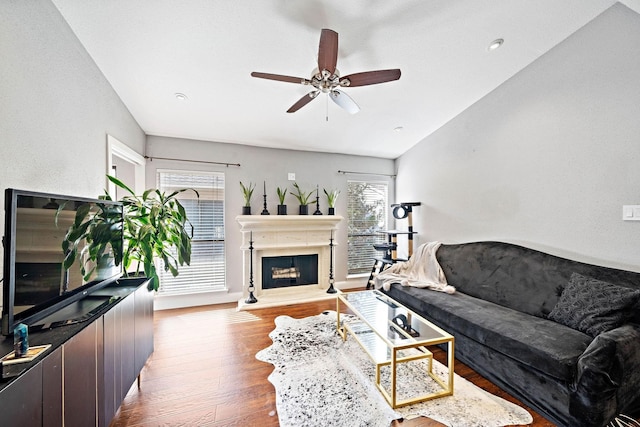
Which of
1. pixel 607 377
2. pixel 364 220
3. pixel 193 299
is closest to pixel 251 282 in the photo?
pixel 193 299

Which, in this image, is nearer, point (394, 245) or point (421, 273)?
point (421, 273)

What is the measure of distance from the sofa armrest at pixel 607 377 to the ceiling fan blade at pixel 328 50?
2.45 meters

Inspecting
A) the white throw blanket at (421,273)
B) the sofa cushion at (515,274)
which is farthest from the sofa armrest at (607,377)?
the white throw blanket at (421,273)

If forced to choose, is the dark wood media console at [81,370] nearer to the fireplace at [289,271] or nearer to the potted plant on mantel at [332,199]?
the fireplace at [289,271]

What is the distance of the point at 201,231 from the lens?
12.0 ft

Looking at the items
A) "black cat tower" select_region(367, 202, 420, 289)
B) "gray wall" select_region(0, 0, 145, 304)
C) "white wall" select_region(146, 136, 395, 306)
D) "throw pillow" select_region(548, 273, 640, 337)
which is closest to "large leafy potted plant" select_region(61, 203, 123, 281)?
"gray wall" select_region(0, 0, 145, 304)

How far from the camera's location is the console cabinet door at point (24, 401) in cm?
75

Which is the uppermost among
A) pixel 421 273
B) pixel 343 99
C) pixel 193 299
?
pixel 343 99

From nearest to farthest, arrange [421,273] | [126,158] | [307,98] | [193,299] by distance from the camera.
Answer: [307,98] < [126,158] < [421,273] < [193,299]

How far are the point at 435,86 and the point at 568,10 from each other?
1.08m

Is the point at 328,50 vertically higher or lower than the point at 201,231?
higher

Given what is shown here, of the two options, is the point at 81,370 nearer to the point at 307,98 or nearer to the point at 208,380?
the point at 208,380

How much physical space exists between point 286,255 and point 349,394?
244 cm

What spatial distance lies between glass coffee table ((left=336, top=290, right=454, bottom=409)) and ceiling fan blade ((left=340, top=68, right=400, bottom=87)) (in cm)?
196
